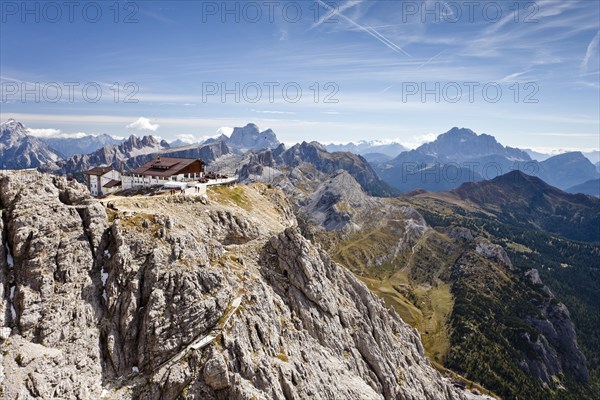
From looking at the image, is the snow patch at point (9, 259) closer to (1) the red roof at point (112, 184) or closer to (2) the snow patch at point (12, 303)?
(2) the snow patch at point (12, 303)

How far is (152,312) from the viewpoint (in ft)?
180

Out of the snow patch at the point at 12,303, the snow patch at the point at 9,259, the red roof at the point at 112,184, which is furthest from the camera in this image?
the red roof at the point at 112,184

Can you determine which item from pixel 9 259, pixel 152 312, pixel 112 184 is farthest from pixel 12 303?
pixel 112 184

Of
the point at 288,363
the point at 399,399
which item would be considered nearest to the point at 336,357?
the point at 288,363

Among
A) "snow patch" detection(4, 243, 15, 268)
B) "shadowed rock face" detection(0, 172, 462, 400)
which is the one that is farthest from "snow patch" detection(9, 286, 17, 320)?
"snow patch" detection(4, 243, 15, 268)

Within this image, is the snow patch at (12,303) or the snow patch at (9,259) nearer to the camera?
the snow patch at (12,303)

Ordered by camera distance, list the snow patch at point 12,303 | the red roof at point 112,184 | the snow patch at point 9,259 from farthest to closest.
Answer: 1. the red roof at point 112,184
2. the snow patch at point 9,259
3. the snow patch at point 12,303

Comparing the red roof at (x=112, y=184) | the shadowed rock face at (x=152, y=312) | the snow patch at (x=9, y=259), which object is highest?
the red roof at (x=112, y=184)

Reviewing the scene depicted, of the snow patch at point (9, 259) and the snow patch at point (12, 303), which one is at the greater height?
the snow patch at point (9, 259)

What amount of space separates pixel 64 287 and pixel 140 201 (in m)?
28.1

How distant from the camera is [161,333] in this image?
178ft

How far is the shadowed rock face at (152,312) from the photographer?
49.0m

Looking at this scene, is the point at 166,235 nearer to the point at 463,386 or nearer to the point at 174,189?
the point at 174,189

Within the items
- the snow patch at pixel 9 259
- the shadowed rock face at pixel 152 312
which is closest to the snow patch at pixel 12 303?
the shadowed rock face at pixel 152 312
